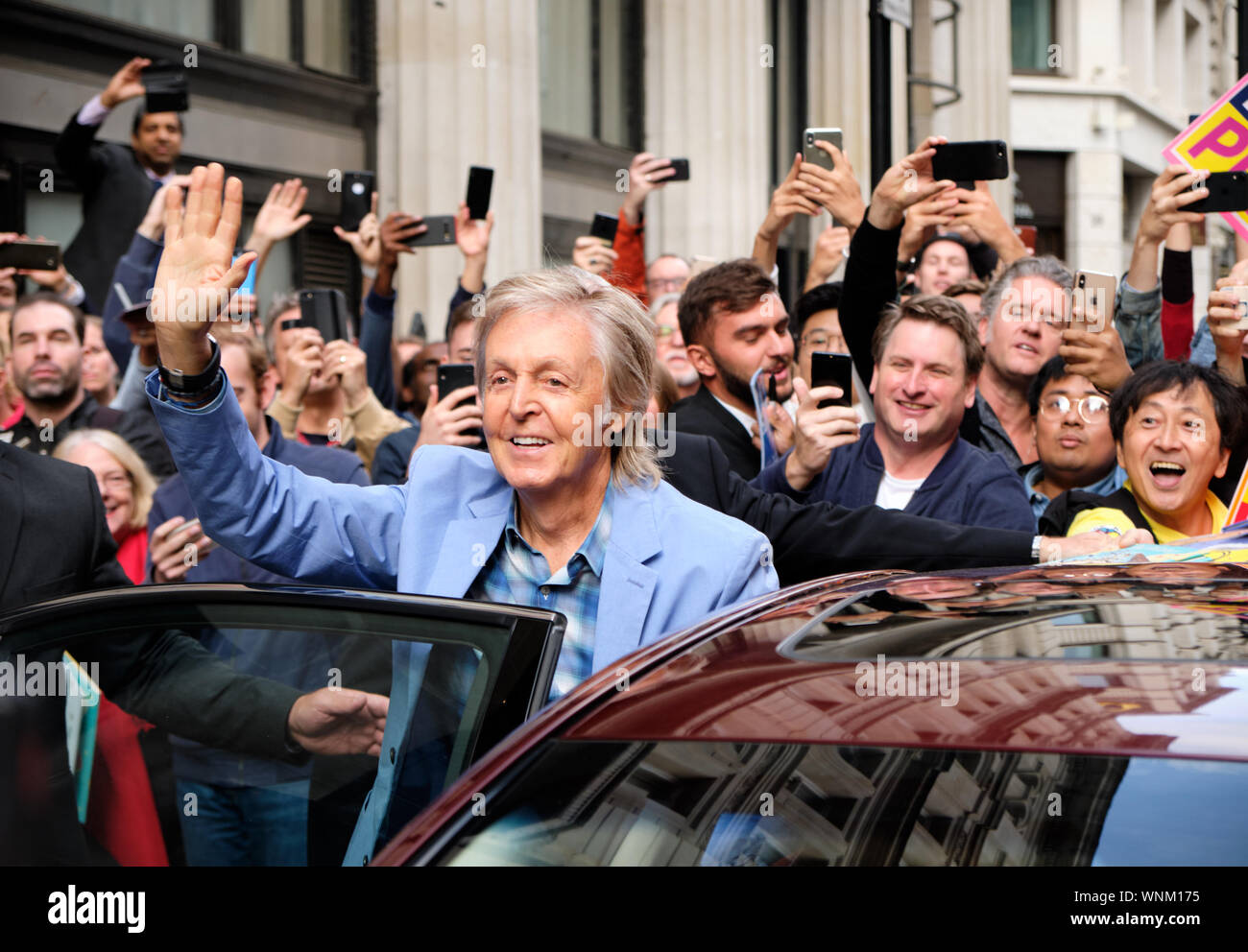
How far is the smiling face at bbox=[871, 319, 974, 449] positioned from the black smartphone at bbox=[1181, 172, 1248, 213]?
44.5 inches

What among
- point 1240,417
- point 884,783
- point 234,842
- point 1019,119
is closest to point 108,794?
point 234,842

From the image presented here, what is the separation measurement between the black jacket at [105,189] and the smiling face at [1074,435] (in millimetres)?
4925

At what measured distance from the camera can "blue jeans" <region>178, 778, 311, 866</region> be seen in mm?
2365

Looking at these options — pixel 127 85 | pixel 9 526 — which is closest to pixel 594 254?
pixel 127 85

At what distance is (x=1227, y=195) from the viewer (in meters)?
5.19

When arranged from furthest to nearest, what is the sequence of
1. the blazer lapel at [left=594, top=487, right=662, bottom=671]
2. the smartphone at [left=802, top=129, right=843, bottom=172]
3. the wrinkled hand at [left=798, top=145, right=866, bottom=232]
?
the smartphone at [left=802, top=129, right=843, bottom=172], the wrinkled hand at [left=798, top=145, right=866, bottom=232], the blazer lapel at [left=594, top=487, right=662, bottom=671]

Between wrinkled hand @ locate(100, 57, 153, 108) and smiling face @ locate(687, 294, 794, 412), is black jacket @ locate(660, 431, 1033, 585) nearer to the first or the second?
smiling face @ locate(687, 294, 794, 412)

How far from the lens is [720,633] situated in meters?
2.06

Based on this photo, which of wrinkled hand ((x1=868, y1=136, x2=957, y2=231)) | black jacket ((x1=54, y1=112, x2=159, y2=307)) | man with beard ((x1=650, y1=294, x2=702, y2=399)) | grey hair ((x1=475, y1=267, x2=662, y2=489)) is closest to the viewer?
grey hair ((x1=475, y1=267, x2=662, y2=489))

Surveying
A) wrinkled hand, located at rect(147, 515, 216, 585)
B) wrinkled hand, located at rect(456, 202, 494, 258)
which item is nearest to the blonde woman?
wrinkled hand, located at rect(147, 515, 216, 585)

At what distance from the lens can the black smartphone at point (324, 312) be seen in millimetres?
6301

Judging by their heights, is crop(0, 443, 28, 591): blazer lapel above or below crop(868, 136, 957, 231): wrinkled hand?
below

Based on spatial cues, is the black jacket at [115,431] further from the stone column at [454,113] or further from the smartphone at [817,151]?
the stone column at [454,113]

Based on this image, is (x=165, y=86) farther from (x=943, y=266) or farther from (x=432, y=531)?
(x=432, y=531)
